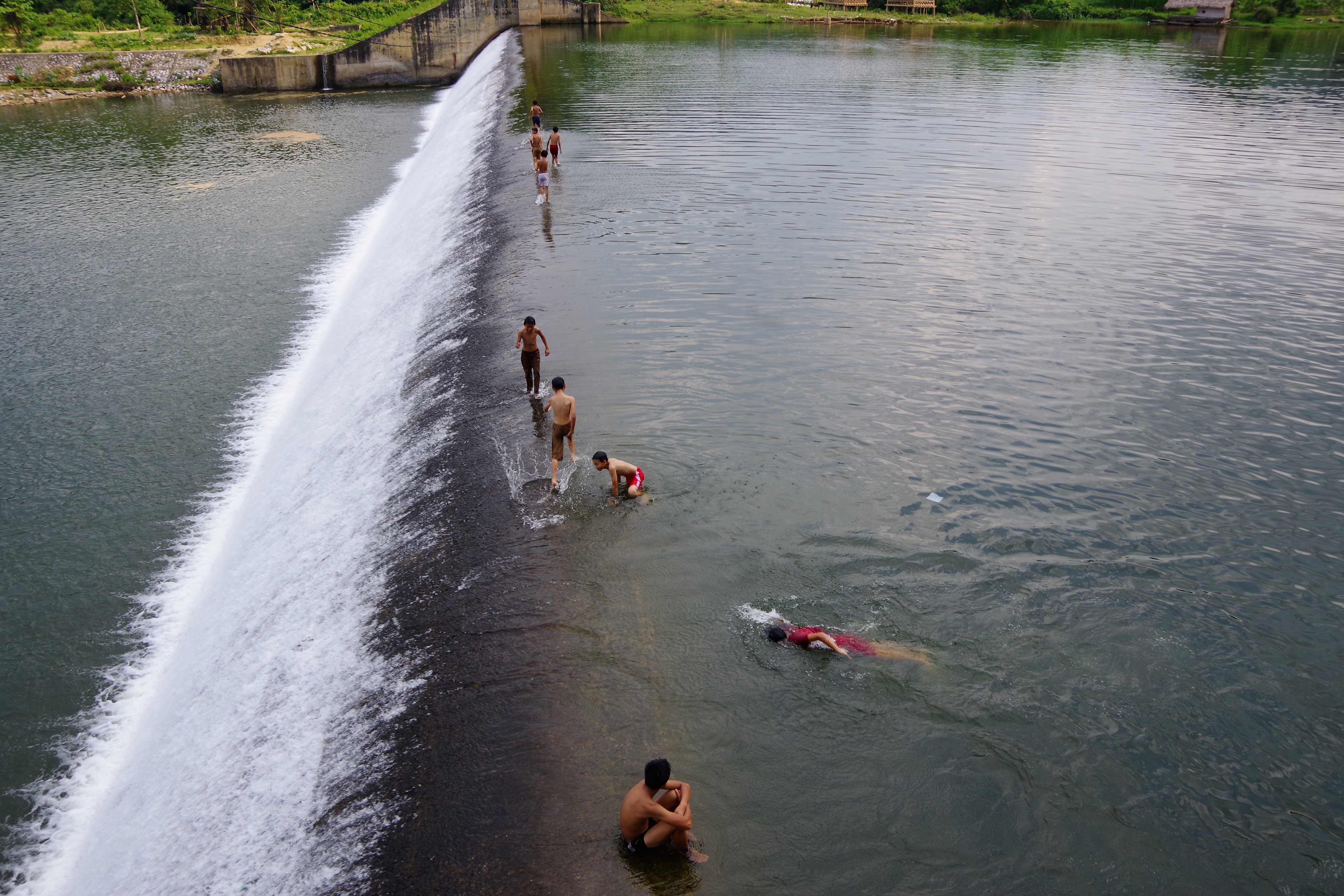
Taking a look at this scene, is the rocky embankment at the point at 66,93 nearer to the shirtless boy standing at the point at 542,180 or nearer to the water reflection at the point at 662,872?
the shirtless boy standing at the point at 542,180

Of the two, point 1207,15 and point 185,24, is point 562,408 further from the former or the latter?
point 1207,15

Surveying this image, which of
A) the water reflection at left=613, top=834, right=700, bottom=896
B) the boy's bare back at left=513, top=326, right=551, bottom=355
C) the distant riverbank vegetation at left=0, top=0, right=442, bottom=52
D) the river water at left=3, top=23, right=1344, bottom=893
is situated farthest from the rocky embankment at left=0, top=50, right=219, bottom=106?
the water reflection at left=613, top=834, right=700, bottom=896

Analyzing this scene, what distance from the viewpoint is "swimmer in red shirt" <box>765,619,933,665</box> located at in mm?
8172

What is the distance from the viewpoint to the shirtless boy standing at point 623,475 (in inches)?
407

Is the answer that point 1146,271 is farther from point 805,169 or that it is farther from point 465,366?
point 465,366

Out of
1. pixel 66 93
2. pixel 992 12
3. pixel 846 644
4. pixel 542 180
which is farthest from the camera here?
pixel 992 12

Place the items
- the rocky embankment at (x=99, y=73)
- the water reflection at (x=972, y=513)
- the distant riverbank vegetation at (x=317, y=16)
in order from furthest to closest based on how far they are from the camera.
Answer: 1. the distant riverbank vegetation at (x=317, y=16)
2. the rocky embankment at (x=99, y=73)
3. the water reflection at (x=972, y=513)

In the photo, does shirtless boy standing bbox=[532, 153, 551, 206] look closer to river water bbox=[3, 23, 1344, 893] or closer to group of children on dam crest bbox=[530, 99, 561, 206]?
group of children on dam crest bbox=[530, 99, 561, 206]

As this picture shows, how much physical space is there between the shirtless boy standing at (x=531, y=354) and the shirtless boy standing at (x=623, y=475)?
2.64m

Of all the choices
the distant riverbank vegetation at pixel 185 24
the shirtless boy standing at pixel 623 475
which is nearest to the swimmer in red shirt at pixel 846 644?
the shirtless boy standing at pixel 623 475

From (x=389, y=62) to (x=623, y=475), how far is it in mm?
50611

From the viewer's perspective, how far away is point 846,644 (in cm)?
830

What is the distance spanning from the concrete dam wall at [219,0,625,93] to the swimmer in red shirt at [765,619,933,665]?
176ft

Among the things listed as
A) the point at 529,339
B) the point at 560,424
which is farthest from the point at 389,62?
the point at 560,424
